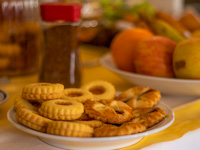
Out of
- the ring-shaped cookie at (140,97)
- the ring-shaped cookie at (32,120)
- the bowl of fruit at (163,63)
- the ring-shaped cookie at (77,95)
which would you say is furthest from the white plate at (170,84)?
the ring-shaped cookie at (32,120)

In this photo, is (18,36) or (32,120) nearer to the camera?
(32,120)

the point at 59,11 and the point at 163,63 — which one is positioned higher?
the point at 59,11

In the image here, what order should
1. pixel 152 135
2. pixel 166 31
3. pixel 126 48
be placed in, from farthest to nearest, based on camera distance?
pixel 166 31, pixel 126 48, pixel 152 135

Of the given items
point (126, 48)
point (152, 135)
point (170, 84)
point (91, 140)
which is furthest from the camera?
point (126, 48)

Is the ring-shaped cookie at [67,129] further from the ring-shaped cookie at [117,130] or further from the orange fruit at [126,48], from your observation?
the orange fruit at [126,48]

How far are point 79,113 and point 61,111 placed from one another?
0.03 m

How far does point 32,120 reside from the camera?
46 cm

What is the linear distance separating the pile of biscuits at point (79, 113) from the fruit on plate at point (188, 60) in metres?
0.17

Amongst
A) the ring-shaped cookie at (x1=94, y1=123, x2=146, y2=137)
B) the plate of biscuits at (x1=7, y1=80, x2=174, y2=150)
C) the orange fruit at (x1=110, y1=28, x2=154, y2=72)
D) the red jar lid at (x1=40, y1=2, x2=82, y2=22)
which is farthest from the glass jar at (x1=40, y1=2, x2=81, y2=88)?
the ring-shaped cookie at (x1=94, y1=123, x2=146, y2=137)

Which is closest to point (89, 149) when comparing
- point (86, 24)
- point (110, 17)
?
point (86, 24)

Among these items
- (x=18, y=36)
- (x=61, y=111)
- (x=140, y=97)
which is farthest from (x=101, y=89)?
(x=18, y=36)

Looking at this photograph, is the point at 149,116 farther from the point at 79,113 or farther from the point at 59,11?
the point at 59,11

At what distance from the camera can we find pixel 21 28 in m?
0.89

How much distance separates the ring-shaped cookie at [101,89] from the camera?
593 millimetres
